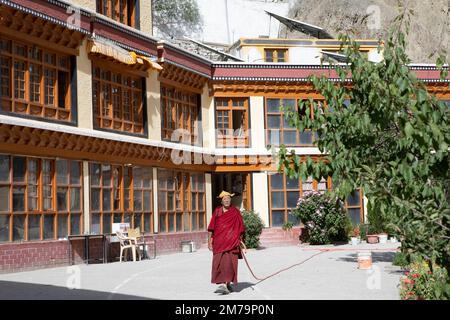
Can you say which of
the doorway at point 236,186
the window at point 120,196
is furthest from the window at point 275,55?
the window at point 120,196

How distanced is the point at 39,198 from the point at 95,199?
2.73m

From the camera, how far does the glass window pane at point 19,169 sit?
18128 millimetres

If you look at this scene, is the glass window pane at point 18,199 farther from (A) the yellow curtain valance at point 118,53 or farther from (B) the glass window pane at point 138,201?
(B) the glass window pane at point 138,201

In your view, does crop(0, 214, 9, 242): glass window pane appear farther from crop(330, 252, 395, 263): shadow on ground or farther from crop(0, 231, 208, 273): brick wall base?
crop(330, 252, 395, 263): shadow on ground

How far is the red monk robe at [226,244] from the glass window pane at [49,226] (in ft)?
25.8

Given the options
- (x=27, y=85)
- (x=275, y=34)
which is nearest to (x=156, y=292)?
(x=27, y=85)

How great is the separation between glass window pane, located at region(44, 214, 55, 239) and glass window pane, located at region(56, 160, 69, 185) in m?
1.07

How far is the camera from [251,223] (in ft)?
83.9

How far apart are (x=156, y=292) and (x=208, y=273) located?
410 cm

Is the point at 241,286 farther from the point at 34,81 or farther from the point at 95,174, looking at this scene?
the point at 34,81

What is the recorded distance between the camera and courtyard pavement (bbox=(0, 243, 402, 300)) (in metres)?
12.1

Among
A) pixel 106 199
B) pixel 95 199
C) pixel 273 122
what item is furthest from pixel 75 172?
pixel 273 122

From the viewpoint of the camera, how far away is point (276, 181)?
29.7 metres

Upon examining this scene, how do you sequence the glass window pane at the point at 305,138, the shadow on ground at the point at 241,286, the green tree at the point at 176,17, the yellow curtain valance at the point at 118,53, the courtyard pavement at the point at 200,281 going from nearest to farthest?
the courtyard pavement at the point at 200,281 → the shadow on ground at the point at 241,286 → the yellow curtain valance at the point at 118,53 → the glass window pane at the point at 305,138 → the green tree at the point at 176,17
